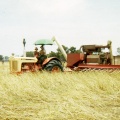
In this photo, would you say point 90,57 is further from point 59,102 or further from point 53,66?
point 59,102

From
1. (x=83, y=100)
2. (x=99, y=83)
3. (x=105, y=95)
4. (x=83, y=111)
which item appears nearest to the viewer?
(x=83, y=111)

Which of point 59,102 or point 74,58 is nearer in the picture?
point 59,102

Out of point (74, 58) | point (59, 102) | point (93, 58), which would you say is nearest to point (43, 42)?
point (74, 58)

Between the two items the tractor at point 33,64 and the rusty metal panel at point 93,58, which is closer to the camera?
the tractor at point 33,64

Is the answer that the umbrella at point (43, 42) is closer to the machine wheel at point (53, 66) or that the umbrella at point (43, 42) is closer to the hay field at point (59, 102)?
the machine wheel at point (53, 66)

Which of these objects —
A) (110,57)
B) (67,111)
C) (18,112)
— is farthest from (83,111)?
(110,57)

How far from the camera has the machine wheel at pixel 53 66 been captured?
11.9m

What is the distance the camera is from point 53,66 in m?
12.1

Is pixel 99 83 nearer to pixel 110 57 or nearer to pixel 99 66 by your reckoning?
pixel 99 66

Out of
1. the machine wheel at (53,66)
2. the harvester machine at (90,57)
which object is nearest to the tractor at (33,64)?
the machine wheel at (53,66)

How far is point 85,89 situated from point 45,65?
15.9 feet

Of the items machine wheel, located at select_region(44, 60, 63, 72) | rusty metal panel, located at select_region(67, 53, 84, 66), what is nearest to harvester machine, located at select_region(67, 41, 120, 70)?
rusty metal panel, located at select_region(67, 53, 84, 66)

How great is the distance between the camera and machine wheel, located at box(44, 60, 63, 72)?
39.1 feet

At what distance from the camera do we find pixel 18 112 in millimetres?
4926
